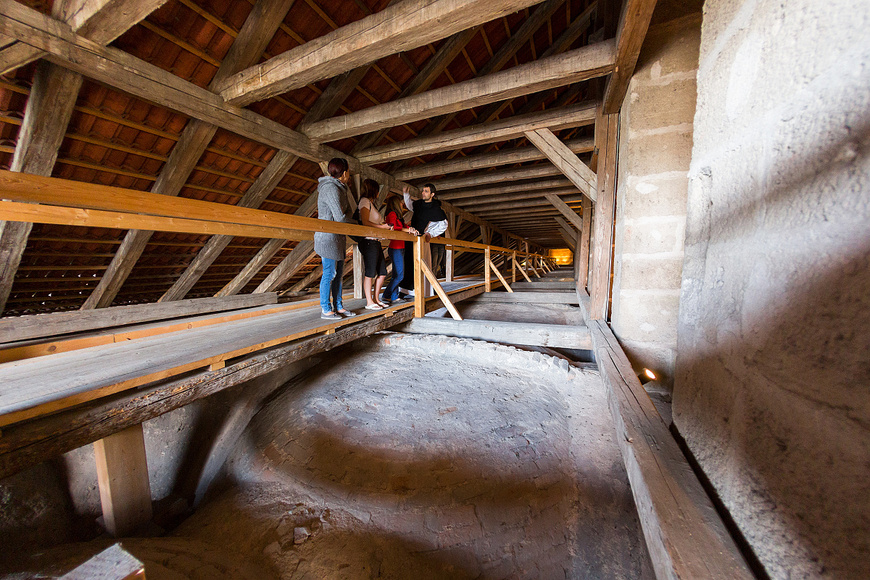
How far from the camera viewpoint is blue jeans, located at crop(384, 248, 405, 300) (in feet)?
12.1

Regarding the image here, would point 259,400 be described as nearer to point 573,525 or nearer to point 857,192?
point 573,525

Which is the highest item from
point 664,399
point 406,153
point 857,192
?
point 406,153

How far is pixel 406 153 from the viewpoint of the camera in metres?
4.21

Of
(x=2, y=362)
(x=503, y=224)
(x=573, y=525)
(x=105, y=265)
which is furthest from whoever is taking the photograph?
(x=503, y=224)

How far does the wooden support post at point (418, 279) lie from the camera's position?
324cm

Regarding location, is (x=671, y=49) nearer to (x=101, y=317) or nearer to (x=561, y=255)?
(x=101, y=317)

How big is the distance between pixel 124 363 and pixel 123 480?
1.97 feet

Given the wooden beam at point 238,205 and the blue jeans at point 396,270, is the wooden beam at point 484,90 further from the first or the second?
the blue jeans at point 396,270

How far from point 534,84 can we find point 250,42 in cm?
264

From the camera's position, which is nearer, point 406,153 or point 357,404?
point 357,404

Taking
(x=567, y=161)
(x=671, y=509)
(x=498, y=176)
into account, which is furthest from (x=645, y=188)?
(x=498, y=176)

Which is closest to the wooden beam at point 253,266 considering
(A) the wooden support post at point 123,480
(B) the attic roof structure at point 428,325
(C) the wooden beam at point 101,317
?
(C) the wooden beam at point 101,317

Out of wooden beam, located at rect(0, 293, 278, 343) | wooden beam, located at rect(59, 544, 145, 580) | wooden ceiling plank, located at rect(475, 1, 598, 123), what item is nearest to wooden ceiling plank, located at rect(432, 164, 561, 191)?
wooden ceiling plank, located at rect(475, 1, 598, 123)

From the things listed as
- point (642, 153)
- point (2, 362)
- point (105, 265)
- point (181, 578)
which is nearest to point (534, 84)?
point (642, 153)
